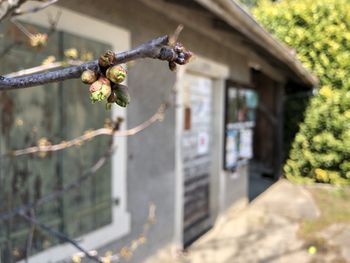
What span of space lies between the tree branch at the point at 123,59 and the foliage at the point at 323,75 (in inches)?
79.5

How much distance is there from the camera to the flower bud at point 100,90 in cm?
55

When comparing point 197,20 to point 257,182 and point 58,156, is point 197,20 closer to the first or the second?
point 58,156

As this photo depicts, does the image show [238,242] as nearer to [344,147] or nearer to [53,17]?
[344,147]

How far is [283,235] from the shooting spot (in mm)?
5098

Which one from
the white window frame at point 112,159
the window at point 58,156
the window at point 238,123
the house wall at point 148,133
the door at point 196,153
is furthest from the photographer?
the window at point 238,123

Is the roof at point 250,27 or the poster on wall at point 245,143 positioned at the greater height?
the roof at point 250,27

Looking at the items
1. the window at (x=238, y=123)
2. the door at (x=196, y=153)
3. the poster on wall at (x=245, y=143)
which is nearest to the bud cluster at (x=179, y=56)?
the door at (x=196, y=153)

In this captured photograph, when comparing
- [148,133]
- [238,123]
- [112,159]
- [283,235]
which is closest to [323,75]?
[112,159]

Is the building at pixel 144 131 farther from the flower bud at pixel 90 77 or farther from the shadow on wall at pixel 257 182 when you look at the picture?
the flower bud at pixel 90 77

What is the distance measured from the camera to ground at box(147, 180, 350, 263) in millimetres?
4438

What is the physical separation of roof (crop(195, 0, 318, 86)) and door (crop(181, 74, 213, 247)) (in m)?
1.14

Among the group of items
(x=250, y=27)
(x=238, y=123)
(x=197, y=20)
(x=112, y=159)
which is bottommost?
(x=112, y=159)

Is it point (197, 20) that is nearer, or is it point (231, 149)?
point (197, 20)

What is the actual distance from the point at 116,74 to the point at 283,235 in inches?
193
